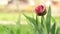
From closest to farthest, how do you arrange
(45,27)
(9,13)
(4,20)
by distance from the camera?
(45,27), (4,20), (9,13)

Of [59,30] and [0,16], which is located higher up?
[59,30]

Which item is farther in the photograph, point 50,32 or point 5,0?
point 5,0

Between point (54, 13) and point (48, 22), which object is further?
point (54, 13)

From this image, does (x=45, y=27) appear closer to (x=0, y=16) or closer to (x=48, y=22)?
(x=48, y=22)

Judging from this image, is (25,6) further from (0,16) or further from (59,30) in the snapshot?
(59,30)

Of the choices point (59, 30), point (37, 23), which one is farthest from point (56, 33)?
point (37, 23)

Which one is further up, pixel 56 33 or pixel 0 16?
pixel 56 33

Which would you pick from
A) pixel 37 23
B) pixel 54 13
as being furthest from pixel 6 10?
pixel 37 23

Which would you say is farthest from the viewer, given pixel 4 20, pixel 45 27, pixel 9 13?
pixel 9 13
